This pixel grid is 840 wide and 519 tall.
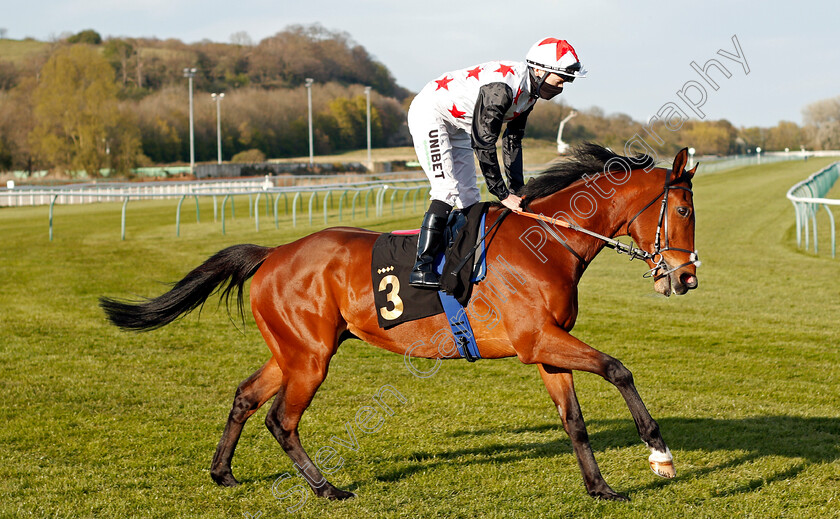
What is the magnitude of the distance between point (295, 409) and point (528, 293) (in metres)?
1.32

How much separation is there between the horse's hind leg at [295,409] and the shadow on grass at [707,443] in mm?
426

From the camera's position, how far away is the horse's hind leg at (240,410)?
Result: 394 centimetres

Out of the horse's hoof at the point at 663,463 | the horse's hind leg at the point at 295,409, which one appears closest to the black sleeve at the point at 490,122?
the horse's hind leg at the point at 295,409

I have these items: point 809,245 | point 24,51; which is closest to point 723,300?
point 809,245

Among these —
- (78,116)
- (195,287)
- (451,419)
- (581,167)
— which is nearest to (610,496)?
(451,419)

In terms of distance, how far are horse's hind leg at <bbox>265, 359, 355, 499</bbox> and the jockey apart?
0.72 meters

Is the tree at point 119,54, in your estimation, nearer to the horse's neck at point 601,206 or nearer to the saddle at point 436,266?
the saddle at point 436,266

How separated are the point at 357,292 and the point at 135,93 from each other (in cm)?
8902

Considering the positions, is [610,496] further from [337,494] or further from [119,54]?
[119,54]

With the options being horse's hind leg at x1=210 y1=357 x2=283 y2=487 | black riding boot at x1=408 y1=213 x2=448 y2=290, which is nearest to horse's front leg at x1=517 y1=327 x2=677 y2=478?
black riding boot at x1=408 y1=213 x2=448 y2=290

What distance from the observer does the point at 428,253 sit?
383 centimetres

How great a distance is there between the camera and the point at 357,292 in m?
3.97

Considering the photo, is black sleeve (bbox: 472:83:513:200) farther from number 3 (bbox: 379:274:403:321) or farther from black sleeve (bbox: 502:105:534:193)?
number 3 (bbox: 379:274:403:321)

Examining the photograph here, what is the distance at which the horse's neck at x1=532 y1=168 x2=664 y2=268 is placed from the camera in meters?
3.80
